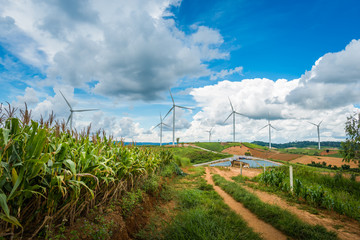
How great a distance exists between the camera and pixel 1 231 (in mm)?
2377

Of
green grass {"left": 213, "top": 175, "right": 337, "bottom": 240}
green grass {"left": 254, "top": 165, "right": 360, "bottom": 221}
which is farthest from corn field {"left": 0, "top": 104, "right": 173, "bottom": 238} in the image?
green grass {"left": 254, "top": 165, "right": 360, "bottom": 221}

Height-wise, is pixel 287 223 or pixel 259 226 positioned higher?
pixel 287 223

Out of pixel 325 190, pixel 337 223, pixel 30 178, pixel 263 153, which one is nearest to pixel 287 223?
pixel 337 223

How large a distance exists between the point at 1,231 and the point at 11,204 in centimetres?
34

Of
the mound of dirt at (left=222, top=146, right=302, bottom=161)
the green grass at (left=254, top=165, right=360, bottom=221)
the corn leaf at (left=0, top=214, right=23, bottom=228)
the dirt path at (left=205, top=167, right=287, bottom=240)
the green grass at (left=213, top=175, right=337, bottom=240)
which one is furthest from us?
the mound of dirt at (left=222, top=146, right=302, bottom=161)

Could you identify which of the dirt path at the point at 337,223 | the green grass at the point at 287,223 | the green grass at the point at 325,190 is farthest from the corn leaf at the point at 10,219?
the green grass at the point at 325,190

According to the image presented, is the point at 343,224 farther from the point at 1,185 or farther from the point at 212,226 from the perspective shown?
the point at 1,185

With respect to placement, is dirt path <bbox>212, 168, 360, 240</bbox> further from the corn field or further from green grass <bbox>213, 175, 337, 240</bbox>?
the corn field

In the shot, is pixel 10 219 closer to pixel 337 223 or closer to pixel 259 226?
pixel 259 226

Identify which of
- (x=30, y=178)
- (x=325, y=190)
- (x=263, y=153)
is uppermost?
(x=30, y=178)

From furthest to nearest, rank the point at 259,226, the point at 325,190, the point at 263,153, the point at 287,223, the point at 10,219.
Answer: the point at 263,153, the point at 325,190, the point at 259,226, the point at 287,223, the point at 10,219

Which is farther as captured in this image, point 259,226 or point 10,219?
point 259,226

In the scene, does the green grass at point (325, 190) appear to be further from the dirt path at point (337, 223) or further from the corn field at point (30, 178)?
the corn field at point (30, 178)

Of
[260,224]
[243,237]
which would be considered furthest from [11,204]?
[260,224]
